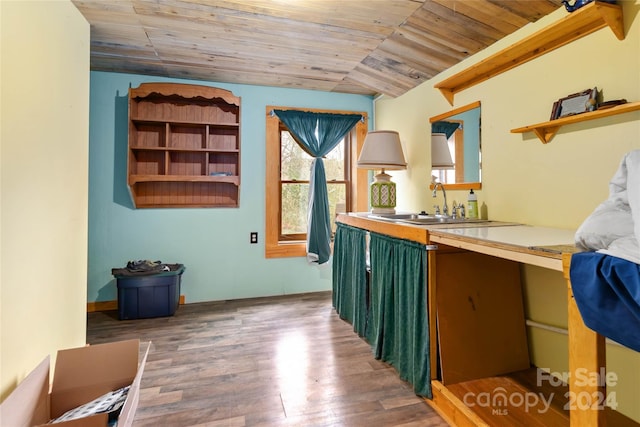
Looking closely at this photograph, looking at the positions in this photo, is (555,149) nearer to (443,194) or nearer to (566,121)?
(566,121)

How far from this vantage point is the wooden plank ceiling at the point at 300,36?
202cm

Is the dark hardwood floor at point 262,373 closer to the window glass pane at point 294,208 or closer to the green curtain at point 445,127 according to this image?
the window glass pane at point 294,208

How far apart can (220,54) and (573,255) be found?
9.26 ft

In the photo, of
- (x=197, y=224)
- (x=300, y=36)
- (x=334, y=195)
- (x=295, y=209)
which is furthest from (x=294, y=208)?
(x=300, y=36)

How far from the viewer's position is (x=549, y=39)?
5.58ft

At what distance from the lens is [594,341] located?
96cm

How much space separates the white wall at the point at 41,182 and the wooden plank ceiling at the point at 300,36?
0.48 metres

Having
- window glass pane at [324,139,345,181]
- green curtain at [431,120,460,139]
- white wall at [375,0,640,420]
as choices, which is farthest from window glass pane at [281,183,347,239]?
white wall at [375,0,640,420]

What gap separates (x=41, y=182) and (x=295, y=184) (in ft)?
7.96

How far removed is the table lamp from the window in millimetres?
836

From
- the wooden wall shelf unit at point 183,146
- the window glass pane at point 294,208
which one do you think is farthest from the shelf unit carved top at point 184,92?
the window glass pane at point 294,208

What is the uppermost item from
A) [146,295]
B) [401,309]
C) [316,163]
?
[316,163]

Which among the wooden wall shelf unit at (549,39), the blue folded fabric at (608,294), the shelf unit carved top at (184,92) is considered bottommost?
the blue folded fabric at (608,294)

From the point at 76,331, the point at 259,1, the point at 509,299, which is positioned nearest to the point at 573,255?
the point at 509,299
